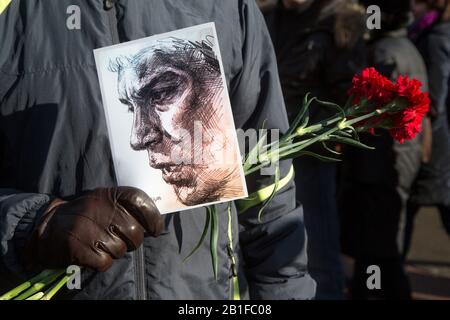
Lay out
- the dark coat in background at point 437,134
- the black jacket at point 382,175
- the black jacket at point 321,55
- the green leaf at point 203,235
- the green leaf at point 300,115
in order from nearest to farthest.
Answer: the green leaf at point 203,235, the green leaf at point 300,115, the black jacket at point 321,55, the black jacket at point 382,175, the dark coat in background at point 437,134

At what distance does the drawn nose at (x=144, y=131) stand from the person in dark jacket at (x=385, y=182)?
8.28ft

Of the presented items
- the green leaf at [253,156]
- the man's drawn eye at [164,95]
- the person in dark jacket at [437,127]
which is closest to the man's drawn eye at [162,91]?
the man's drawn eye at [164,95]

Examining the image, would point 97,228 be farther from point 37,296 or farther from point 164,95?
point 164,95

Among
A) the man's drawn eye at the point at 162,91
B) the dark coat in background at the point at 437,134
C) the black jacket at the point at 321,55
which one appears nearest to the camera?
the man's drawn eye at the point at 162,91

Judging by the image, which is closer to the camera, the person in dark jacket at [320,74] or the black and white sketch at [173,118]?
the black and white sketch at [173,118]

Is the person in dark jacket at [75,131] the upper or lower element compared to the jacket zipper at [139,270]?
upper

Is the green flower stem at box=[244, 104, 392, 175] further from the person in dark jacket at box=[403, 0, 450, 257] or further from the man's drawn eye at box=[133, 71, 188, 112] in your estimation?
the person in dark jacket at box=[403, 0, 450, 257]

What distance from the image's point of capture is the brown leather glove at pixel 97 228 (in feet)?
5.10

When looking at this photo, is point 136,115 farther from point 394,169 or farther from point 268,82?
point 394,169

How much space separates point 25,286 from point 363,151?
9.17ft

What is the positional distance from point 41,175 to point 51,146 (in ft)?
0.24

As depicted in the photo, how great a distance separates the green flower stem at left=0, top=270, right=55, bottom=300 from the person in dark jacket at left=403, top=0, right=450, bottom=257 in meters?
3.09

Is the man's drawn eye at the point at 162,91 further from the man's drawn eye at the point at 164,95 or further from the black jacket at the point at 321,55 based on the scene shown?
the black jacket at the point at 321,55

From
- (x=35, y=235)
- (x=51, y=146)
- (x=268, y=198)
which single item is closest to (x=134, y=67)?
(x=51, y=146)
